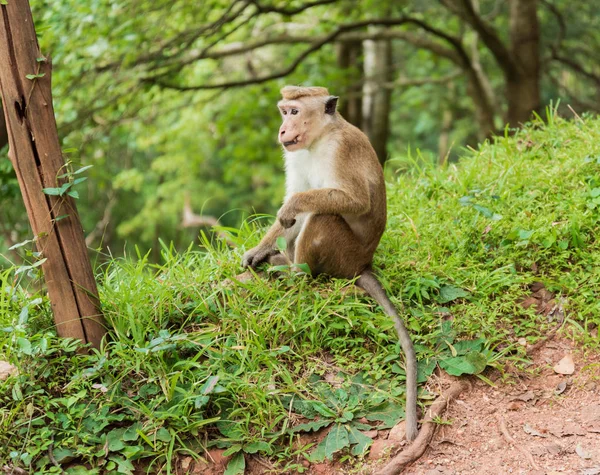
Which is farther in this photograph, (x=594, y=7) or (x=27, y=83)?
(x=594, y=7)

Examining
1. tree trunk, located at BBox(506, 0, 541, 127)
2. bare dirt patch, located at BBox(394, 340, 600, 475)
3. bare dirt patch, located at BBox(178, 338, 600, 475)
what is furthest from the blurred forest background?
bare dirt patch, located at BBox(394, 340, 600, 475)

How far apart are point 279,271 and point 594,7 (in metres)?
Result: 8.66

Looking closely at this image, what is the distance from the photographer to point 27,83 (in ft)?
11.4

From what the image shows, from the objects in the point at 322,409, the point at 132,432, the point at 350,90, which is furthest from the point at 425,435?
the point at 350,90

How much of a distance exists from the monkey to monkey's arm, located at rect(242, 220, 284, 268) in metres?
0.11

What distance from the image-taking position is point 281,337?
3.96m

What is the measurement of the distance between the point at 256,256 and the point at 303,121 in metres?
0.98

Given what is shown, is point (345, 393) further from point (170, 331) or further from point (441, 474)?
point (170, 331)

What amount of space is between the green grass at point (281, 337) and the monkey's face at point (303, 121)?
2.87 feet

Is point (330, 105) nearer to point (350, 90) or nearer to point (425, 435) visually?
point (425, 435)

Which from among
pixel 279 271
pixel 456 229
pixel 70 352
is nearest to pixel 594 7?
pixel 456 229

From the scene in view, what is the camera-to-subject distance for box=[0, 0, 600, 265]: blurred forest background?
25.9ft

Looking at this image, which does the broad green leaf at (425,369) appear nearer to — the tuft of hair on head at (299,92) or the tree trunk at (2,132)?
the tuft of hair on head at (299,92)

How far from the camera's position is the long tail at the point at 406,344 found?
3.41m
